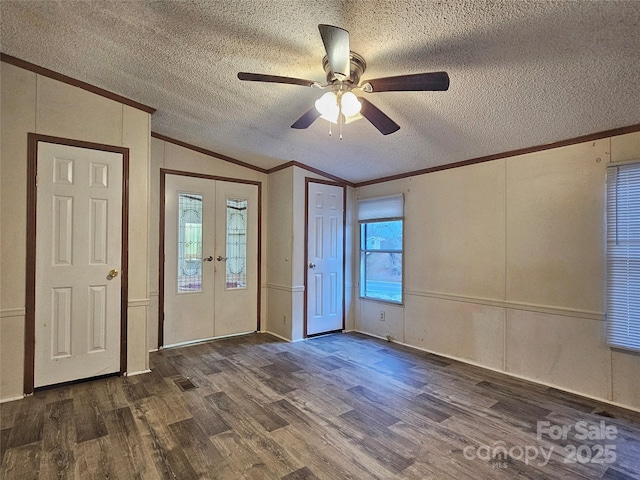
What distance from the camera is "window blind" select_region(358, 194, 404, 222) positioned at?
446 centimetres

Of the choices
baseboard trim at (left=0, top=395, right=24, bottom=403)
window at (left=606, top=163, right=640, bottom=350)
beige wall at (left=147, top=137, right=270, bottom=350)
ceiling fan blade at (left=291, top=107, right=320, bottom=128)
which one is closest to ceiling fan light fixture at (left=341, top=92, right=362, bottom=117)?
ceiling fan blade at (left=291, top=107, right=320, bottom=128)

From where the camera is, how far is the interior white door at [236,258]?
14.9ft

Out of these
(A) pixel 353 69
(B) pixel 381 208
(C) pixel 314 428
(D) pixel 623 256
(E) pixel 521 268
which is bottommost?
(C) pixel 314 428

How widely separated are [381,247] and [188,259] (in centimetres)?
267

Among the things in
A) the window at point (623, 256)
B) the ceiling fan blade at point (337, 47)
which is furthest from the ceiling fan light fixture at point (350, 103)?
the window at point (623, 256)

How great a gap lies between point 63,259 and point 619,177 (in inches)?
189

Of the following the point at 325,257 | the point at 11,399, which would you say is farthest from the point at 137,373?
the point at 325,257

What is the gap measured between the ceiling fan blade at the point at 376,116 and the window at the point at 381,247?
2.07 meters

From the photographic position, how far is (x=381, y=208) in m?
4.69

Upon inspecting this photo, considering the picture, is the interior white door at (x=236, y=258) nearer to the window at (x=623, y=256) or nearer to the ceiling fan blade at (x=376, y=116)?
the ceiling fan blade at (x=376, y=116)

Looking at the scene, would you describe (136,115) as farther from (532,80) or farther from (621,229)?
(621,229)

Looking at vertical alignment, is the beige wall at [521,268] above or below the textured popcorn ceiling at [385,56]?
below

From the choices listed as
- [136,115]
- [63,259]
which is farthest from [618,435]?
[136,115]

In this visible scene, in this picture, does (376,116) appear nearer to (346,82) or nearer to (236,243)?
(346,82)
